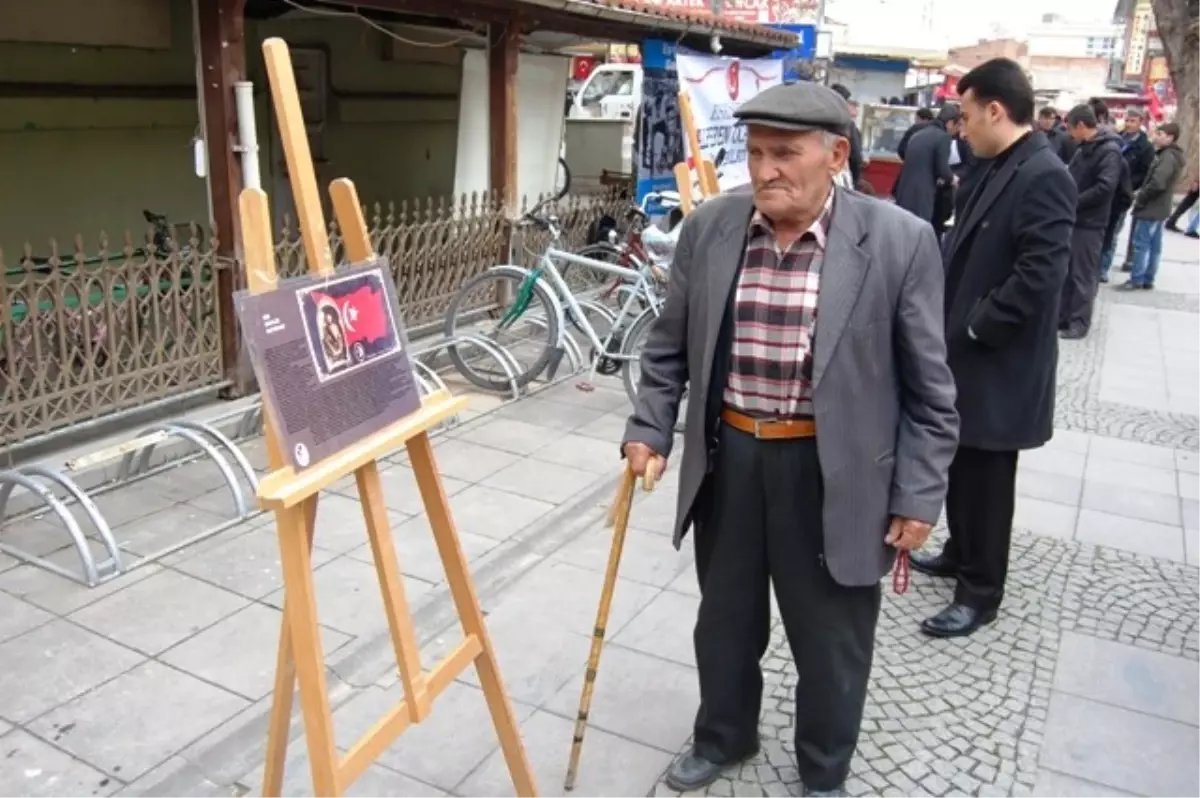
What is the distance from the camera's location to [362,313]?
2250 mm

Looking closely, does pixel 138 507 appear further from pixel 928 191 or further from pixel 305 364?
pixel 928 191

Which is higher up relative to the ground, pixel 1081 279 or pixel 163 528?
pixel 1081 279

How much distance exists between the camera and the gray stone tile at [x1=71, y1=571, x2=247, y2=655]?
11.7 feet

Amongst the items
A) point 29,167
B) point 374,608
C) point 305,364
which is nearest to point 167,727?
point 374,608

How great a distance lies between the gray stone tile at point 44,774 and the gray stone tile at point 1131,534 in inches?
162

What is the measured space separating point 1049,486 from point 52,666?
4.66 metres

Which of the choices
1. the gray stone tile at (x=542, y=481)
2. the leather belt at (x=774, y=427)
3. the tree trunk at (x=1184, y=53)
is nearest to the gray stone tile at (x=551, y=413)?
the gray stone tile at (x=542, y=481)

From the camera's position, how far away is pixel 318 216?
219cm

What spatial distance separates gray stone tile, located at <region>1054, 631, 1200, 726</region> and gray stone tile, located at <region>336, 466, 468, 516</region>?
8.72 ft

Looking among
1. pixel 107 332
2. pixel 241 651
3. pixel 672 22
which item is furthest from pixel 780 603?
pixel 672 22

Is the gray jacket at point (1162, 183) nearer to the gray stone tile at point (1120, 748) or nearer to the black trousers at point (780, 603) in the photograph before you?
the gray stone tile at point (1120, 748)

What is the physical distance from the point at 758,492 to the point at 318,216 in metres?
1.24

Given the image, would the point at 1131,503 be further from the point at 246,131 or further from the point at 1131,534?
the point at 246,131

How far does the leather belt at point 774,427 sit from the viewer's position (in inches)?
96.3
